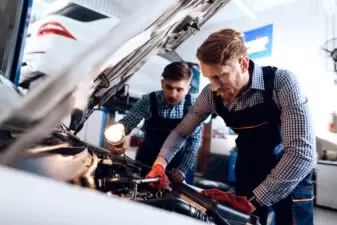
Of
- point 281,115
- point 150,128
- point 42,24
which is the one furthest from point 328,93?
point 42,24

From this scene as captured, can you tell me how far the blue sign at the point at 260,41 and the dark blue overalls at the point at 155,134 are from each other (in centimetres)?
366

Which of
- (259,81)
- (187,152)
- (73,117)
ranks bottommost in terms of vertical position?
(187,152)

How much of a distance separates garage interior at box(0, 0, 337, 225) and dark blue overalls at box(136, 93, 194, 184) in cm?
81

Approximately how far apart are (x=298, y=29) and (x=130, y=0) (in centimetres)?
331

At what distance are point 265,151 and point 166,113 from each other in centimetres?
84

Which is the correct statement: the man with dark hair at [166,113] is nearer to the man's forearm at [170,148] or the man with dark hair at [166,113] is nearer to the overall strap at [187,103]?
the overall strap at [187,103]

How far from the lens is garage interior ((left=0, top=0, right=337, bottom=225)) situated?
3.24 meters

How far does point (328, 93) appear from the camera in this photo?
4219mm

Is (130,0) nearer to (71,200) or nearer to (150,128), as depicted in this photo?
(150,128)

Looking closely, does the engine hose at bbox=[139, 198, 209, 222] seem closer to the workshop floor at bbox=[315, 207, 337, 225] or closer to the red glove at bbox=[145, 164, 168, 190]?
the red glove at bbox=[145, 164, 168, 190]

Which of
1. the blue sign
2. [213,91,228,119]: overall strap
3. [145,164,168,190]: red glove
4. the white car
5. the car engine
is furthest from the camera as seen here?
the blue sign

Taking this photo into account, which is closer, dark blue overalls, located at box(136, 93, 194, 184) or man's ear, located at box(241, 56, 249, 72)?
man's ear, located at box(241, 56, 249, 72)

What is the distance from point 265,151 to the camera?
45.1 inches

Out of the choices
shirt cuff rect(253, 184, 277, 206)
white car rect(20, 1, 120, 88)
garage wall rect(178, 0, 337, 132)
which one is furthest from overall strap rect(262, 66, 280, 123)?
garage wall rect(178, 0, 337, 132)
